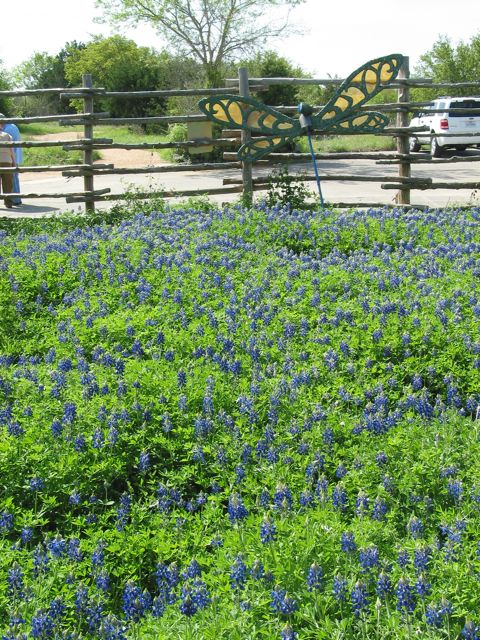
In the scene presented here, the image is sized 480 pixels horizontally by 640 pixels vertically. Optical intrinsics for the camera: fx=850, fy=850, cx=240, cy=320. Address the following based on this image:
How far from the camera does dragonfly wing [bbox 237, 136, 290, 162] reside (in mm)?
11797

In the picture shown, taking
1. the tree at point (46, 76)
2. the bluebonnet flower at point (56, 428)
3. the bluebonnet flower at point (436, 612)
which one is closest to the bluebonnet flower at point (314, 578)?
the bluebonnet flower at point (436, 612)

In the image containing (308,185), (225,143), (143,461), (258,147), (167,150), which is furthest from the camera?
(167,150)

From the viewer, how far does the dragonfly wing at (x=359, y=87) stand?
11.7 m

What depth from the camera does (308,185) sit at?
1369 cm

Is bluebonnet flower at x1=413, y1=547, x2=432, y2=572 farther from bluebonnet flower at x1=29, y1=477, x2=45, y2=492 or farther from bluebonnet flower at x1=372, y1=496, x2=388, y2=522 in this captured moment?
bluebonnet flower at x1=29, y1=477, x2=45, y2=492

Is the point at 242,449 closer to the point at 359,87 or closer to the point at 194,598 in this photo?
the point at 194,598

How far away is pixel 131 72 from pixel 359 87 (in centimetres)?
3446

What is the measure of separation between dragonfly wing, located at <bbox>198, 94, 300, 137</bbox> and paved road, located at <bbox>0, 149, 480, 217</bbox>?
2.01 meters

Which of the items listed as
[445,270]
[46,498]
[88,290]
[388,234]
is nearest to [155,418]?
[46,498]

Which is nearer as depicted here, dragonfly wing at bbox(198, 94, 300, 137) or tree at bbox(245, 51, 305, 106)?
dragonfly wing at bbox(198, 94, 300, 137)

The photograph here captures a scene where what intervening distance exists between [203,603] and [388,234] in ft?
21.8

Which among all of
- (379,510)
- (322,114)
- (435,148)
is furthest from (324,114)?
(435,148)

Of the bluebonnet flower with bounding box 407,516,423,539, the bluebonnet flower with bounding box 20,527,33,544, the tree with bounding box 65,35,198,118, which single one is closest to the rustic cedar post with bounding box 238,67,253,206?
the bluebonnet flower with bounding box 20,527,33,544

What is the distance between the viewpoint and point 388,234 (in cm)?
891
